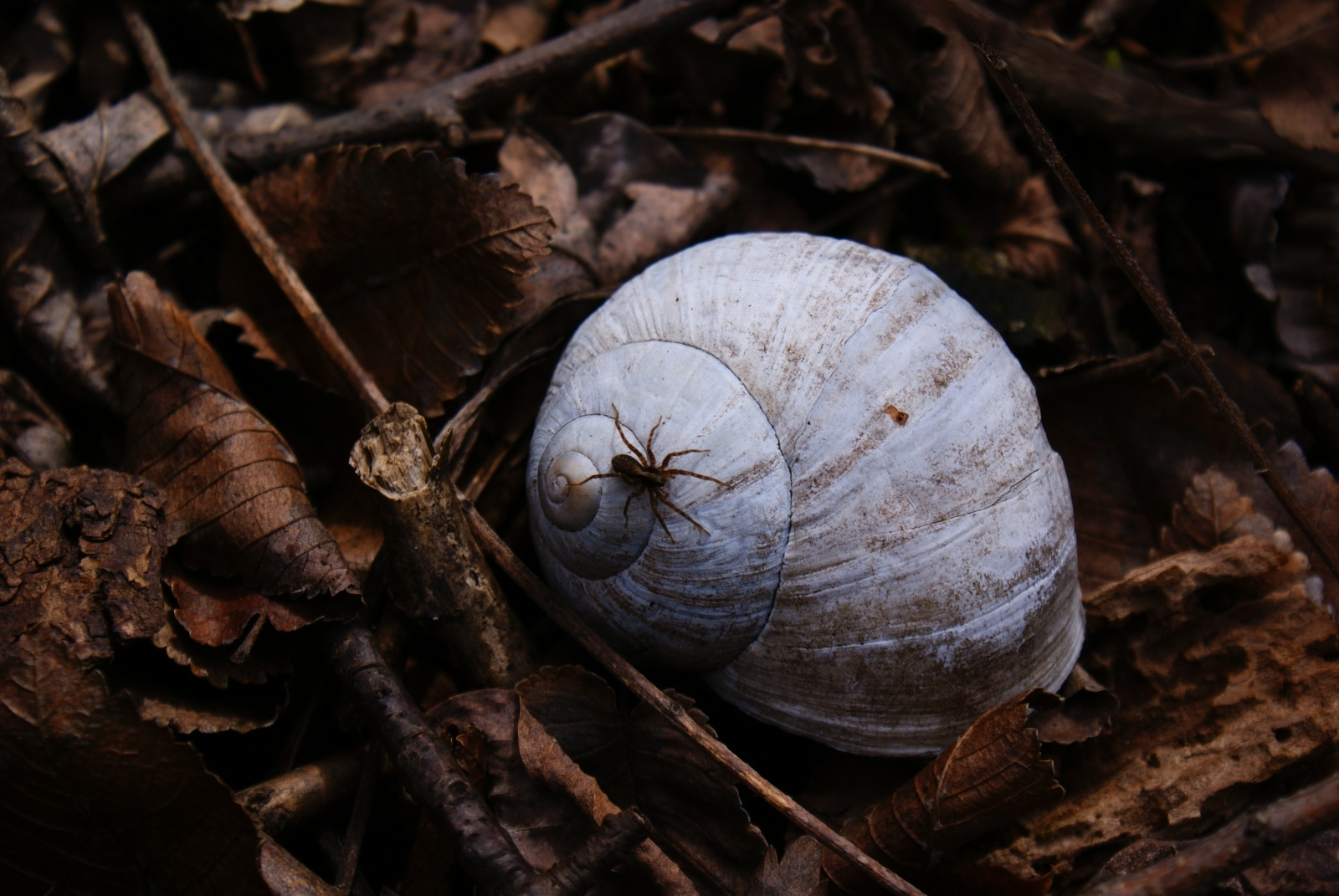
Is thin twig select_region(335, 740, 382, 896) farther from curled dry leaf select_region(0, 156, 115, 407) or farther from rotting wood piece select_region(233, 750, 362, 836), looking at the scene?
curled dry leaf select_region(0, 156, 115, 407)

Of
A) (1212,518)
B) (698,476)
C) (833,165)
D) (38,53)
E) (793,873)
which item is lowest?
(793,873)

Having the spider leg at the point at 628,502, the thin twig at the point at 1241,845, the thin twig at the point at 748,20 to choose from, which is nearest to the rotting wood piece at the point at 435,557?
the spider leg at the point at 628,502

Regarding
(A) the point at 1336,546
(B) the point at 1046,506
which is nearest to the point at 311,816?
(B) the point at 1046,506

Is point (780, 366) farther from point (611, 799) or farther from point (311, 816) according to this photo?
point (311, 816)

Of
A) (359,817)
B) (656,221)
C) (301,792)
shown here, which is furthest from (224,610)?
(656,221)

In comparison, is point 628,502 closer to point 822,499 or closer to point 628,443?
point 628,443

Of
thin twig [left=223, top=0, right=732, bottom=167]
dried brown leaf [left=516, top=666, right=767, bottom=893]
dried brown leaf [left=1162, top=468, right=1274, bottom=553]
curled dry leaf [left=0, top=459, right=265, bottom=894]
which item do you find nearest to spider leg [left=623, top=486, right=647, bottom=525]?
dried brown leaf [left=516, top=666, right=767, bottom=893]
